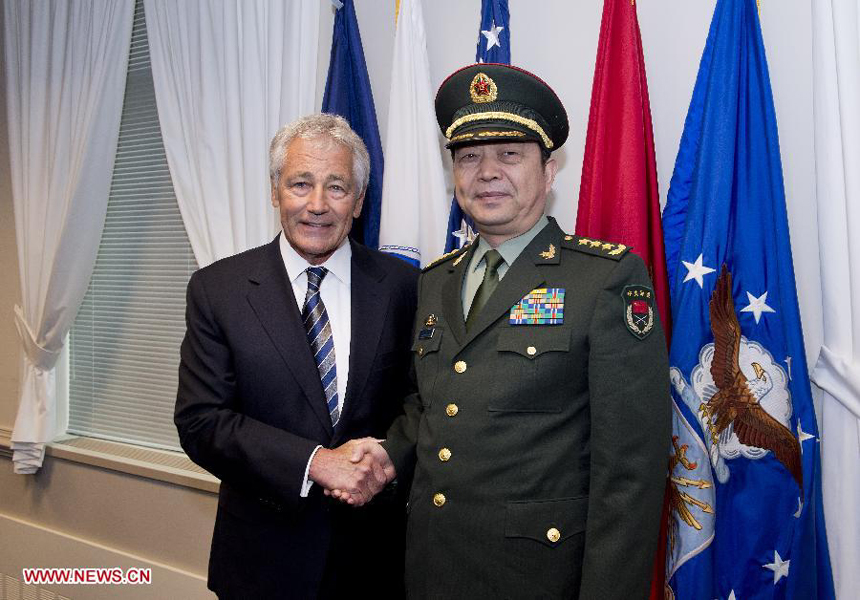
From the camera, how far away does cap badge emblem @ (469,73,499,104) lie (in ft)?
4.57

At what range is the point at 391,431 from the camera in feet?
4.88

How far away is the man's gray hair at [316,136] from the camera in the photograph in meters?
1.58

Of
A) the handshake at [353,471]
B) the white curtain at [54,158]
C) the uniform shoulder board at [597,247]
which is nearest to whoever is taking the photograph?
the uniform shoulder board at [597,247]

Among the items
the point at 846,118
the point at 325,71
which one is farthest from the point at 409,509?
the point at 325,71

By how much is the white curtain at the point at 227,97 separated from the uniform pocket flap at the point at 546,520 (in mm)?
1612

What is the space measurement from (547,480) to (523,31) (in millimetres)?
1554

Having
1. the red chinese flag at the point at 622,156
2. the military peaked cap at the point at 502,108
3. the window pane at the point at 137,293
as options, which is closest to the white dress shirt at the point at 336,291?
the military peaked cap at the point at 502,108

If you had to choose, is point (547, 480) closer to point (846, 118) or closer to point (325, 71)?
point (846, 118)

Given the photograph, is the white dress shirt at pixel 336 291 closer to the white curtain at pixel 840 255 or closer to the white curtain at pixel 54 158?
the white curtain at pixel 840 255

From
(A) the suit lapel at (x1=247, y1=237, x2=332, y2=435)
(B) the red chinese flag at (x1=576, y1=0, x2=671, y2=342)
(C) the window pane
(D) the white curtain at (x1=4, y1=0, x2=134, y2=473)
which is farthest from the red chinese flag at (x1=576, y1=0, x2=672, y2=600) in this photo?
(D) the white curtain at (x1=4, y1=0, x2=134, y2=473)

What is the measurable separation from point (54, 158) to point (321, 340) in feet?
7.20

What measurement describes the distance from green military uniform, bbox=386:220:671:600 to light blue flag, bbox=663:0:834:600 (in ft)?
1.50

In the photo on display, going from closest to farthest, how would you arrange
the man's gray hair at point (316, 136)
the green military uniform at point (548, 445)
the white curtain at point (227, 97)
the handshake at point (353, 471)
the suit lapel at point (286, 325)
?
1. the green military uniform at point (548, 445)
2. the handshake at point (353, 471)
3. the suit lapel at point (286, 325)
4. the man's gray hair at point (316, 136)
5. the white curtain at point (227, 97)

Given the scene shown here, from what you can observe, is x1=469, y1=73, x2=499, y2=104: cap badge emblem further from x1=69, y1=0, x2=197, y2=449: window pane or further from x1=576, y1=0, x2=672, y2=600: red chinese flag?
x1=69, y1=0, x2=197, y2=449: window pane
